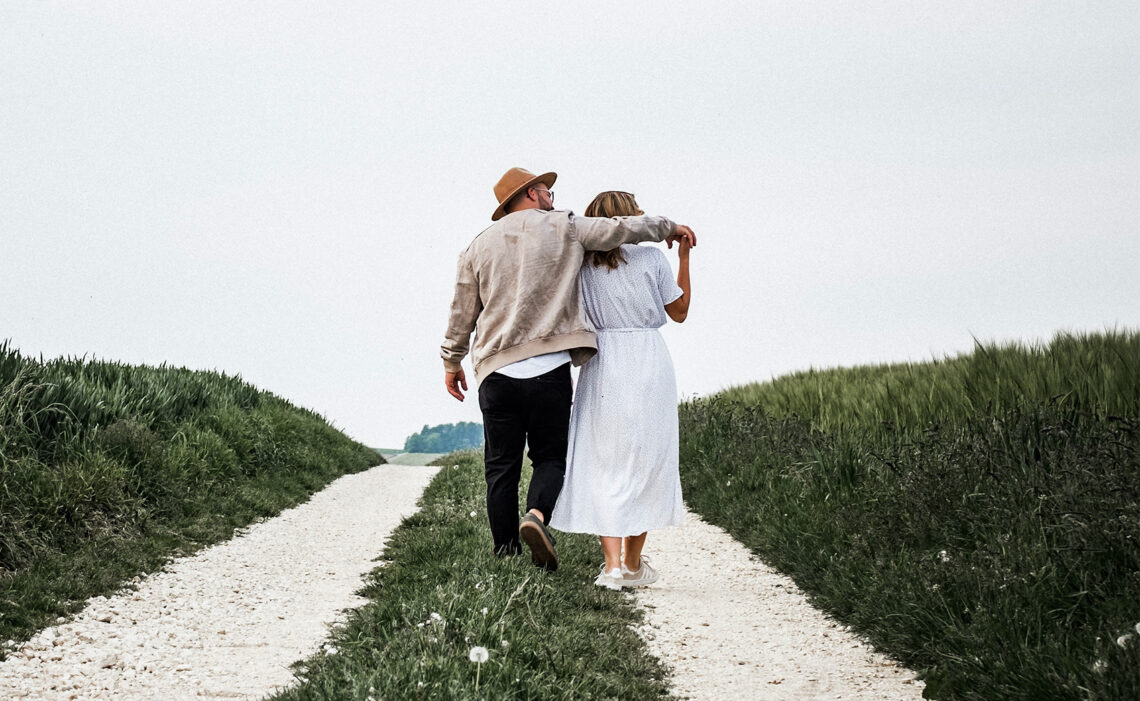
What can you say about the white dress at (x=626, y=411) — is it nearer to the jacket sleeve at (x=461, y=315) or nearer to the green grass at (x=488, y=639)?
the green grass at (x=488, y=639)

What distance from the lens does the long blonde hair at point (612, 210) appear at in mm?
5293

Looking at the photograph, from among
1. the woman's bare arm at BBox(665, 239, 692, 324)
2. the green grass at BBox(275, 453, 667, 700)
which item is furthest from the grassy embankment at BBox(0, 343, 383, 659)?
the woman's bare arm at BBox(665, 239, 692, 324)

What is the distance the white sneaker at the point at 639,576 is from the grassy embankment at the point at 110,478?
11.6 feet

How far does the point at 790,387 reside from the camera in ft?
42.1

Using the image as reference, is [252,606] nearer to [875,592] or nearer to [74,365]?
[875,592]

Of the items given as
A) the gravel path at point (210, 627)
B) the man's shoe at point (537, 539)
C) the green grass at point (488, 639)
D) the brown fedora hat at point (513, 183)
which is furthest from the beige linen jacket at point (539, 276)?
the gravel path at point (210, 627)

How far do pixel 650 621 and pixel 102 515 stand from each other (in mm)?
5008

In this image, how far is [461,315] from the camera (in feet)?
17.8

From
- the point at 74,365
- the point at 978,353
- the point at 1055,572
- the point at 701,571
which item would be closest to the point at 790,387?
the point at 978,353

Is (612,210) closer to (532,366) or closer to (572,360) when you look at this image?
(572,360)

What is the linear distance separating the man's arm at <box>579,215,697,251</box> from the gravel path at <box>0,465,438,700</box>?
273 cm

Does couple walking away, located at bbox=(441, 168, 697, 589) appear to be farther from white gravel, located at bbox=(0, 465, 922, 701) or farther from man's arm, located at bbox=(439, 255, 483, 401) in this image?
white gravel, located at bbox=(0, 465, 922, 701)

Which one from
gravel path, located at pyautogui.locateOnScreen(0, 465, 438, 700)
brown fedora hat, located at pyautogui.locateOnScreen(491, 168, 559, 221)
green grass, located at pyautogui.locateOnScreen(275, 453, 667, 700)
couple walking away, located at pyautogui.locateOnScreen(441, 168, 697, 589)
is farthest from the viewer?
brown fedora hat, located at pyautogui.locateOnScreen(491, 168, 559, 221)

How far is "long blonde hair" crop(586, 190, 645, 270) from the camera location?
17.4ft
